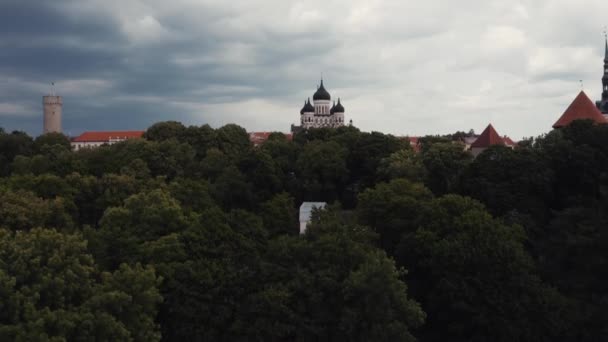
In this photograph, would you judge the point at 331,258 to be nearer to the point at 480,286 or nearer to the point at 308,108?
the point at 480,286

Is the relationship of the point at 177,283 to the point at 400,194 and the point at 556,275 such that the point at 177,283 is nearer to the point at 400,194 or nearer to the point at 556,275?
the point at 400,194

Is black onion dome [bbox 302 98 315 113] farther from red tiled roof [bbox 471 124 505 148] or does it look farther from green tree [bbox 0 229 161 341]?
green tree [bbox 0 229 161 341]

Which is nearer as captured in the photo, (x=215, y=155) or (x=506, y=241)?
(x=506, y=241)

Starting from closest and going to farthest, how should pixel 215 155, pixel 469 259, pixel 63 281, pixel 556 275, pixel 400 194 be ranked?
pixel 63 281 → pixel 469 259 → pixel 556 275 → pixel 400 194 → pixel 215 155

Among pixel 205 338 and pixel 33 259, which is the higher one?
pixel 33 259

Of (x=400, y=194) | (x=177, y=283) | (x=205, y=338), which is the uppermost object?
(x=400, y=194)

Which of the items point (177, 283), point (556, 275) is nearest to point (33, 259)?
point (177, 283)

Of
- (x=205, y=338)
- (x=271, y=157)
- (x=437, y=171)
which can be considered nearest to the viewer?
(x=205, y=338)

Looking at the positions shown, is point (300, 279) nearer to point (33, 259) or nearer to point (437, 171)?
point (33, 259)
